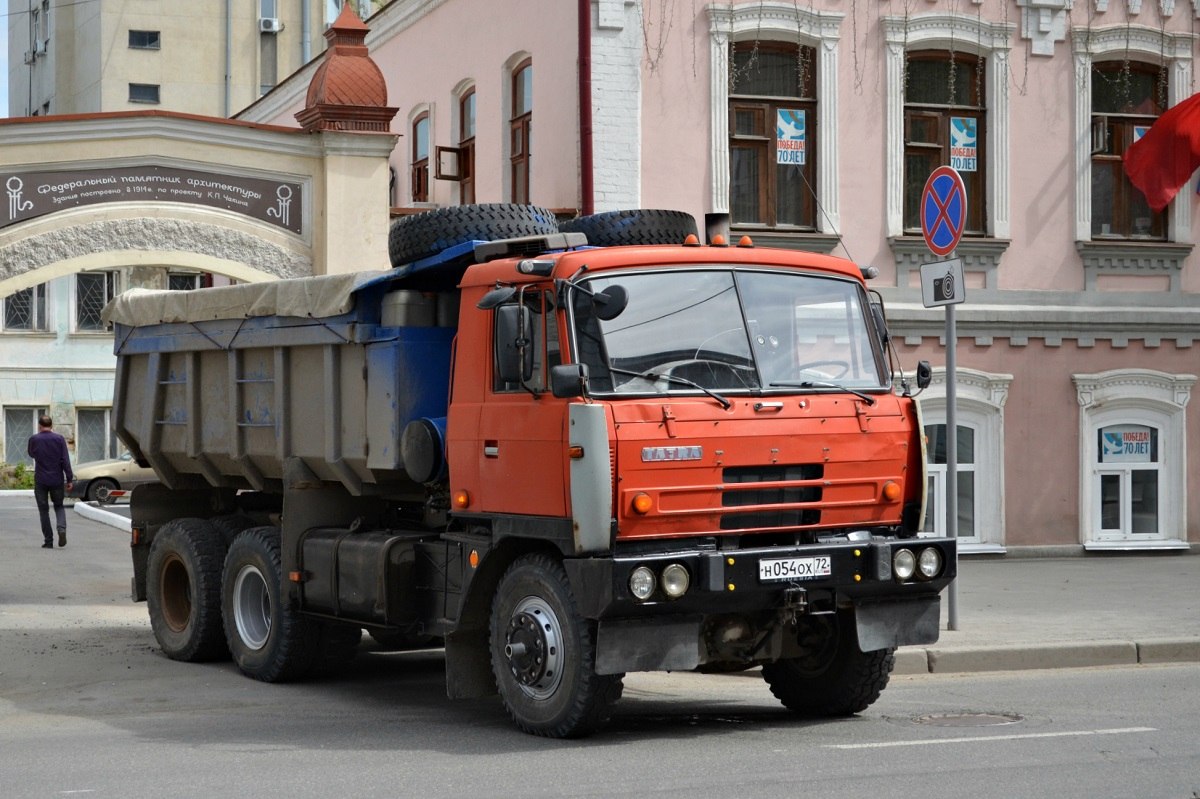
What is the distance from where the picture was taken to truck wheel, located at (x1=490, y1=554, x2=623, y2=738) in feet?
28.2

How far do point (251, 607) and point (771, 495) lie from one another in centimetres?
440

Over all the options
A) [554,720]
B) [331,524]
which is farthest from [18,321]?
[554,720]

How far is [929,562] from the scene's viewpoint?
9.29 m

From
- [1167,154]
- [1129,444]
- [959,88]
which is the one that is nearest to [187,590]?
[959,88]

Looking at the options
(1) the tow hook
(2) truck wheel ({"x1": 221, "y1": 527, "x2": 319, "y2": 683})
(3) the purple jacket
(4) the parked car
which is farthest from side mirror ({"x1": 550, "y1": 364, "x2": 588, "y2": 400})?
(4) the parked car

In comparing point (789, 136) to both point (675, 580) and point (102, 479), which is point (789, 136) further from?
point (102, 479)

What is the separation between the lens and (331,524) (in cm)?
1116

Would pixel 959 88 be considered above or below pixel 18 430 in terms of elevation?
above

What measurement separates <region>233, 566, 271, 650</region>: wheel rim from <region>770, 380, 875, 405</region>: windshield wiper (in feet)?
13.8

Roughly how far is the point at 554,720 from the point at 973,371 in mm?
11756

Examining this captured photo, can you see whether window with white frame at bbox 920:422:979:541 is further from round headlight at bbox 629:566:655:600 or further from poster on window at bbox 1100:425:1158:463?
round headlight at bbox 629:566:655:600

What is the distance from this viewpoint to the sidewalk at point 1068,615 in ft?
39.5

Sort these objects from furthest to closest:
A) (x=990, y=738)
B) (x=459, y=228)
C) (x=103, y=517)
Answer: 1. (x=103, y=517)
2. (x=459, y=228)
3. (x=990, y=738)

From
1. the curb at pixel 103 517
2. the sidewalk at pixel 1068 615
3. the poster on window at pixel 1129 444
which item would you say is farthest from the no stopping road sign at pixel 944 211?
the curb at pixel 103 517
